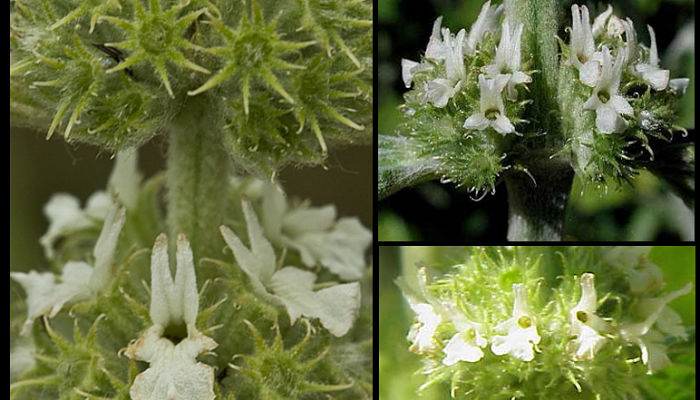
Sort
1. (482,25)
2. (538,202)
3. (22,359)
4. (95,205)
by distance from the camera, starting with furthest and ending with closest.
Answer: (95,205)
(22,359)
(538,202)
(482,25)

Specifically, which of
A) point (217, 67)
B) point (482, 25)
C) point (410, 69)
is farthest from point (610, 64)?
point (217, 67)

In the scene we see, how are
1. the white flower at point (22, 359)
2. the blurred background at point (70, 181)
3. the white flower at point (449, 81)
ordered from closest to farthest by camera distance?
the white flower at point (449, 81), the white flower at point (22, 359), the blurred background at point (70, 181)

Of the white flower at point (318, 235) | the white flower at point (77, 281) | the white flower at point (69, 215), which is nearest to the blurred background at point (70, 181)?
the white flower at point (69, 215)

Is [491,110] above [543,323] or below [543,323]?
above

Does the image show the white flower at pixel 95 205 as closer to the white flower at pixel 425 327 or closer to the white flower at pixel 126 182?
the white flower at pixel 126 182

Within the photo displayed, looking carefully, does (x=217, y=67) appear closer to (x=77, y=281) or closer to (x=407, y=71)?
(x=407, y=71)

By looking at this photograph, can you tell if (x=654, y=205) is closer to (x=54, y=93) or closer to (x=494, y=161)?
(x=494, y=161)
